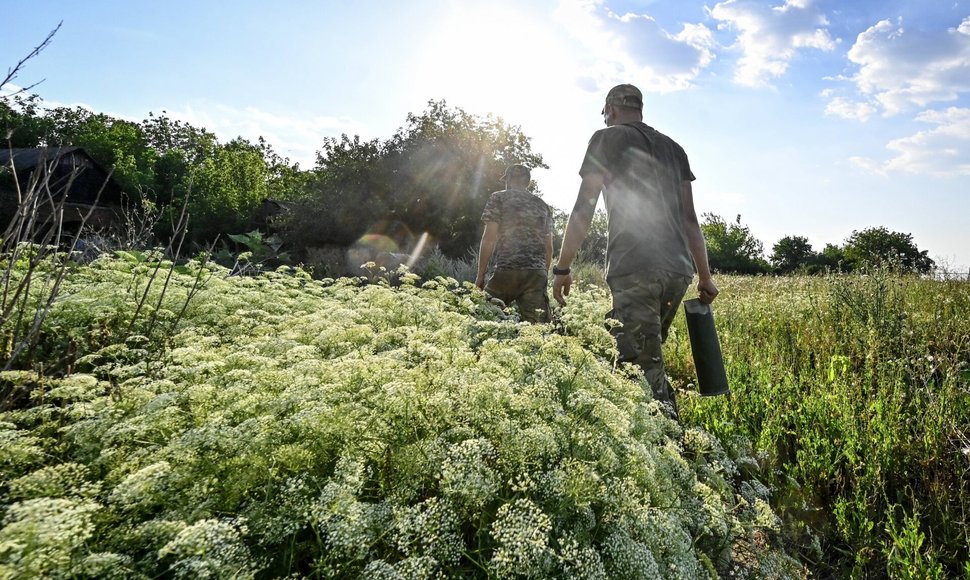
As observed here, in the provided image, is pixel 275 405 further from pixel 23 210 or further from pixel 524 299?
pixel 524 299

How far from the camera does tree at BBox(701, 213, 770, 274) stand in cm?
5194

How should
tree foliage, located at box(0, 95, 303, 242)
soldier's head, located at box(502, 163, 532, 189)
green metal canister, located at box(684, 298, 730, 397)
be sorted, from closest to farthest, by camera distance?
green metal canister, located at box(684, 298, 730, 397) < soldier's head, located at box(502, 163, 532, 189) < tree foliage, located at box(0, 95, 303, 242)

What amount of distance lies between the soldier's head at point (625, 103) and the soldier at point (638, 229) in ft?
0.35

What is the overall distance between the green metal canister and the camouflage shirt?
2.23 metres

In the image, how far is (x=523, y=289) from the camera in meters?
5.54

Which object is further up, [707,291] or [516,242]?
[516,242]

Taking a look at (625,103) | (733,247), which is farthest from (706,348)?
(733,247)

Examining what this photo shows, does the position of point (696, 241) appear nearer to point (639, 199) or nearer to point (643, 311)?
point (639, 199)

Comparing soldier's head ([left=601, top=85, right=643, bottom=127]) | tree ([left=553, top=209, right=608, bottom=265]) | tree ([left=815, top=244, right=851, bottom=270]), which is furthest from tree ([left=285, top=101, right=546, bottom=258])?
tree ([left=815, top=244, right=851, bottom=270])

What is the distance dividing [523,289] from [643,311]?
241cm

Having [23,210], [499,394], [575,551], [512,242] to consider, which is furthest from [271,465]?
[512,242]

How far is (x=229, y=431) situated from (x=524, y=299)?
425cm

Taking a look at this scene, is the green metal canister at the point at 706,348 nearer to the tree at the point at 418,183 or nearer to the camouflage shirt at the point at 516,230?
the camouflage shirt at the point at 516,230

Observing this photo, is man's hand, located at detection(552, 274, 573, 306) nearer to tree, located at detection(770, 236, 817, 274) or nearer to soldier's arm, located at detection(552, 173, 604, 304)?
soldier's arm, located at detection(552, 173, 604, 304)
